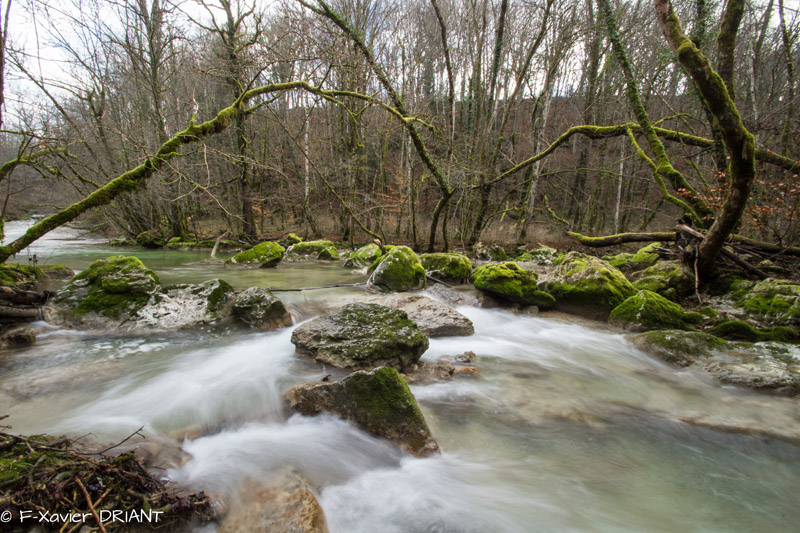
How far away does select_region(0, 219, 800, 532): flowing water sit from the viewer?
2367mm

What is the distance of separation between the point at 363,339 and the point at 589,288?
15.3ft

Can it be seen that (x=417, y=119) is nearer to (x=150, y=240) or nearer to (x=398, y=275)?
(x=398, y=275)

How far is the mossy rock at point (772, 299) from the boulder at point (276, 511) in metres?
6.75

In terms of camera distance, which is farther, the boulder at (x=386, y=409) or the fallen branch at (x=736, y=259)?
the fallen branch at (x=736, y=259)

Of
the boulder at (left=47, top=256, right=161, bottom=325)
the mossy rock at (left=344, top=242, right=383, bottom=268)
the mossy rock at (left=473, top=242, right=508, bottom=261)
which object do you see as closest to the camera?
the boulder at (left=47, top=256, right=161, bottom=325)

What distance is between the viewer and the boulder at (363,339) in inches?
152

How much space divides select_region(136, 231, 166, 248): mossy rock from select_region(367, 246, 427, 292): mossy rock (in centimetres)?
1223

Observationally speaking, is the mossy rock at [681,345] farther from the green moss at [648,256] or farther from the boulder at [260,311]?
the green moss at [648,256]

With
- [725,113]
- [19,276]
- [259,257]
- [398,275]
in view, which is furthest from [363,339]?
[259,257]

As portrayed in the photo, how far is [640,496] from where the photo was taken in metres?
2.49

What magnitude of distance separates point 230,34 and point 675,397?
15096mm

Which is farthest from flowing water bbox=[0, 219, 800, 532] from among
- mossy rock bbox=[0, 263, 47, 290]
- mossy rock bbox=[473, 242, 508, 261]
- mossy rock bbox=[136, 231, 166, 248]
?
mossy rock bbox=[136, 231, 166, 248]

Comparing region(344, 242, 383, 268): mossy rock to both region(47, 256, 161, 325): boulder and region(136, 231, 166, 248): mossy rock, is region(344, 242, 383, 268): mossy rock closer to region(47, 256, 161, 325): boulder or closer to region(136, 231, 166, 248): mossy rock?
region(47, 256, 161, 325): boulder

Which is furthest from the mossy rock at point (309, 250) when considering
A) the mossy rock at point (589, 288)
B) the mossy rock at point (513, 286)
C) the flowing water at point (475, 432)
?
the mossy rock at point (589, 288)
